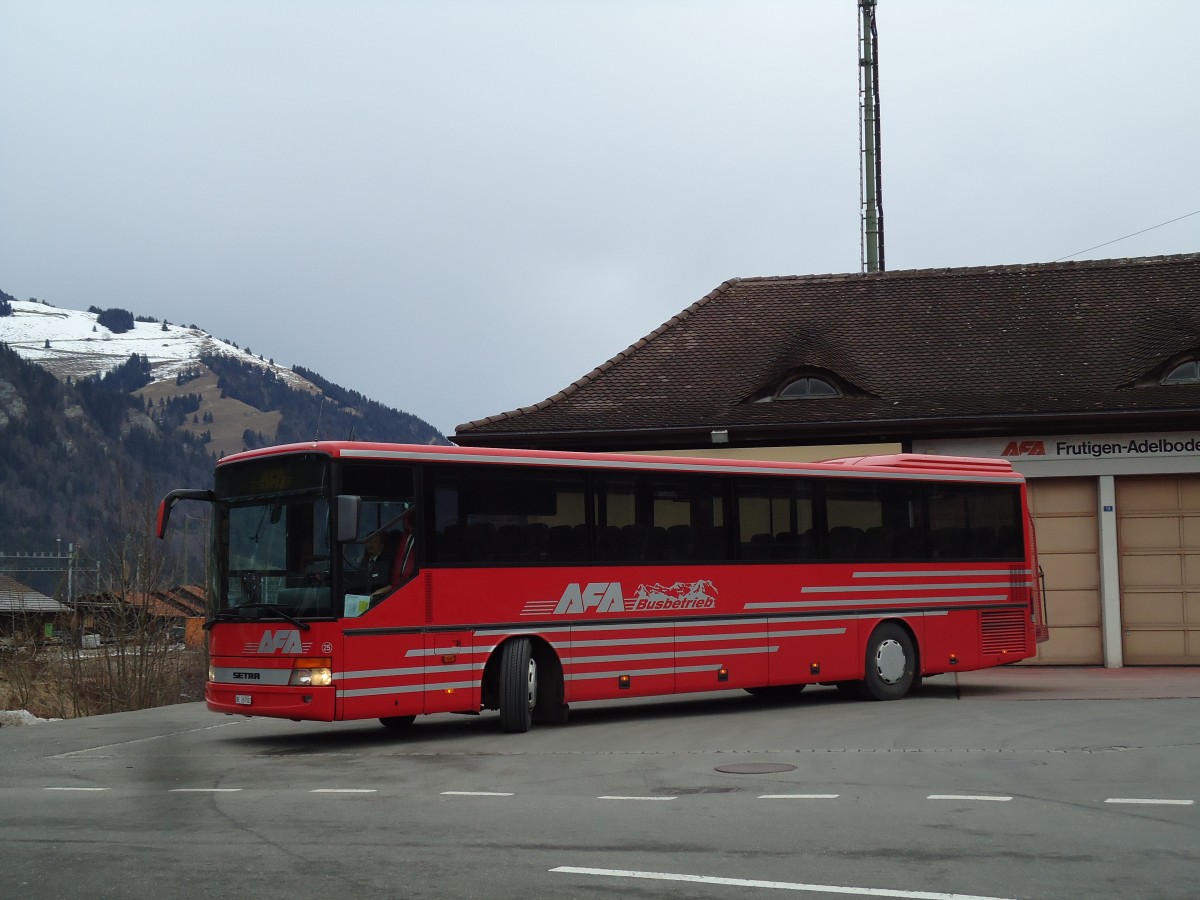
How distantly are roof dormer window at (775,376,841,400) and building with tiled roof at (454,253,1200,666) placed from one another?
0.12ft

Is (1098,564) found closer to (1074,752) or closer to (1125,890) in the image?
(1074,752)

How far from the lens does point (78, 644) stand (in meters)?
33.8

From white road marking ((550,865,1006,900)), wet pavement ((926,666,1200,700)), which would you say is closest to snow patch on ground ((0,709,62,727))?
wet pavement ((926,666,1200,700))

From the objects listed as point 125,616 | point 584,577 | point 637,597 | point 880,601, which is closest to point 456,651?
point 584,577

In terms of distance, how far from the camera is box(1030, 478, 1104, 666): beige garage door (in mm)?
25188

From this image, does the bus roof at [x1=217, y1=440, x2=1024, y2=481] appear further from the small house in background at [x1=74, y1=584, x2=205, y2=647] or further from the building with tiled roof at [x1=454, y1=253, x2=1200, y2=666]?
the small house in background at [x1=74, y1=584, x2=205, y2=647]

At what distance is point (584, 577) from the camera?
54.0 ft

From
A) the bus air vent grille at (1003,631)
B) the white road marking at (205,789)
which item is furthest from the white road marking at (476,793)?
the bus air vent grille at (1003,631)

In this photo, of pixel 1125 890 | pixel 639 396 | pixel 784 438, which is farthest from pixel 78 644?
pixel 1125 890

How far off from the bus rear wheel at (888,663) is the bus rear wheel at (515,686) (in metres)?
5.09

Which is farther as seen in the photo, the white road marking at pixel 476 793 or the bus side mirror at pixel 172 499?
the bus side mirror at pixel 172 499

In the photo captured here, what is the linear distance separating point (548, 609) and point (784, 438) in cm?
1101

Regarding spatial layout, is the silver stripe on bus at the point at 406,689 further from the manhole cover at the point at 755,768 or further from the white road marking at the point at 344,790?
the manhole cover at the point at 755,768

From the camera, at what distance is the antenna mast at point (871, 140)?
134ft
